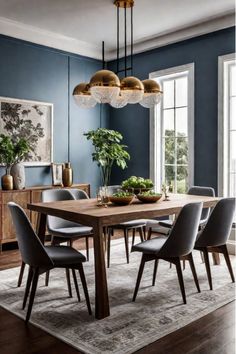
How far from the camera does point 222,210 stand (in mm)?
3281

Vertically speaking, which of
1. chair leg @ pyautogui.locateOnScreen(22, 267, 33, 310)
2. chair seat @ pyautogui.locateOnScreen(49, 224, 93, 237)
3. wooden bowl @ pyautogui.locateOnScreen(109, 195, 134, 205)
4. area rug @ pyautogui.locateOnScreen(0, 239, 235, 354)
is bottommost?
area rug @ pyautogui.locateOnScreen(0, 239, 235, 354)

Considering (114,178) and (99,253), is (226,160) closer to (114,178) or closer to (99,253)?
(114,178)

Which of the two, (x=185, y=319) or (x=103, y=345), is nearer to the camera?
(x=103, y=345)

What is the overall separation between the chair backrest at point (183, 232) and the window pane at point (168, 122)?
2.96 m

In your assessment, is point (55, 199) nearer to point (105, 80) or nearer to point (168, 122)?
point (105, 80)

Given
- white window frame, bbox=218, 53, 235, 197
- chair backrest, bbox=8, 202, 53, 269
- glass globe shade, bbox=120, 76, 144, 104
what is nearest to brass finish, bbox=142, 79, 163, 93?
glass globe shade, bbox=120, 76, 144, 104

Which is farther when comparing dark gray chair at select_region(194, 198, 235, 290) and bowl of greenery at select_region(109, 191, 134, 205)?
bowl of greenery at select_region(109, 191, 134, 205)

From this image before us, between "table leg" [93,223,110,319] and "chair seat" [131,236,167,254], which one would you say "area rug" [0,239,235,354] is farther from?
"chair seat" [131,236,167,254]

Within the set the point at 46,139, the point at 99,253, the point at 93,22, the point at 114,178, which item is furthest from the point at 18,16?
the point at 99,253

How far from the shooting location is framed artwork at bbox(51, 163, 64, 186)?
18.3ft

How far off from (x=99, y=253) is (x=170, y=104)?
11.6ft

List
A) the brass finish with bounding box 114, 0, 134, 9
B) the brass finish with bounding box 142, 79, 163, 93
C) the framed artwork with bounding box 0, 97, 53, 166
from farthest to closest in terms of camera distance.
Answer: the framed artwork with bounding box 0, 97, 53, 166, the brass finish with bounding box 114, 0, 134, 9, the brass finish with bounding box 142, 79, 163, 93

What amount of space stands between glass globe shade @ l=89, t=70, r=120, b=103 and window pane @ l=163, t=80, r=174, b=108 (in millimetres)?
2453

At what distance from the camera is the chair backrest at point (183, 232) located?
9.34 ft
